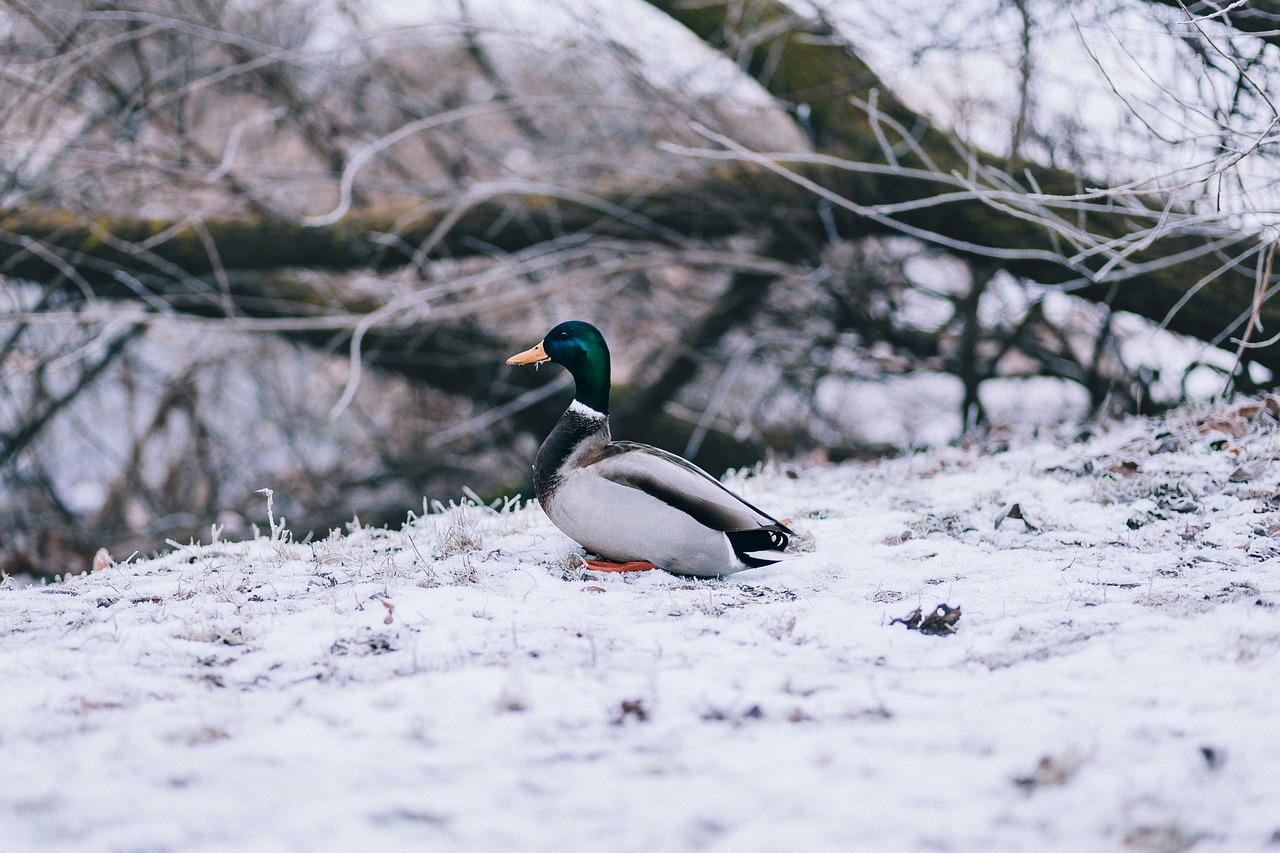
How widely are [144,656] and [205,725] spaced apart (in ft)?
1.99

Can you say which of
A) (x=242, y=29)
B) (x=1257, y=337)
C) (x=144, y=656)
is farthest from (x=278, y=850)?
(x=242, y=29)

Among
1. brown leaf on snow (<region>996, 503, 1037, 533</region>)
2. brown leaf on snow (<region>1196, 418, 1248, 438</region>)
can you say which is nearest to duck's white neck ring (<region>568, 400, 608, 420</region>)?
brown leaf on snow (<region>996, 503, 1037, 533</region>)

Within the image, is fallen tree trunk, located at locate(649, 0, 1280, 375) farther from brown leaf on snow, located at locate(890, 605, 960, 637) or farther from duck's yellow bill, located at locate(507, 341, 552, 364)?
brown leaf on snow, located at locate(890, 605, 960, 637)

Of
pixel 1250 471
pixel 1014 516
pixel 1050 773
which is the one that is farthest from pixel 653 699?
pixel 1250 471

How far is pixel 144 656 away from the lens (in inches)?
103

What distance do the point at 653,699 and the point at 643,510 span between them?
1027 millimetres

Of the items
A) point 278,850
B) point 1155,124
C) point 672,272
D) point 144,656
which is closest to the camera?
point 278,850

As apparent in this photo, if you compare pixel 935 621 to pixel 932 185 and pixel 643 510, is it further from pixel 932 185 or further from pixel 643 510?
pixel 932 185

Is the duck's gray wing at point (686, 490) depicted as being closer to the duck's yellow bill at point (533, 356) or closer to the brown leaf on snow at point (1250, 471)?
the duck's yellow bill at point (533, 356)

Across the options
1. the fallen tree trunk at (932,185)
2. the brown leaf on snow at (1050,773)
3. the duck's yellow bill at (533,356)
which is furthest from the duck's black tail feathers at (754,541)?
the fallen tree trunk at (932,185)

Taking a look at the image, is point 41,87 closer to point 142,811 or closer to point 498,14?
point 498,14

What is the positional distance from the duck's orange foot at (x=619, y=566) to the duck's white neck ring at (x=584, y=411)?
538 mm

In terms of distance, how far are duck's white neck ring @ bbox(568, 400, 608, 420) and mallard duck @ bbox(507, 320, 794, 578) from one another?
4 cm

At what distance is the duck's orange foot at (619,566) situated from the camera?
11.3ft
